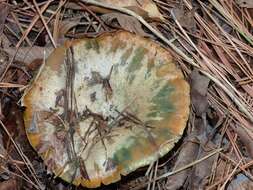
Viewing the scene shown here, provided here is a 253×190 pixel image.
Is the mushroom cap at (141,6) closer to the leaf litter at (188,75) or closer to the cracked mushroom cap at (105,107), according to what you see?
the leaf litter at (188,75)

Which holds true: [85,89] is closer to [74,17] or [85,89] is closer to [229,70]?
[74,17]

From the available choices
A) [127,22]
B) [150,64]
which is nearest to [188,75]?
[150,64]

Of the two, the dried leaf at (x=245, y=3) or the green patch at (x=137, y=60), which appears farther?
the dried leaf at (x=245, y=3)

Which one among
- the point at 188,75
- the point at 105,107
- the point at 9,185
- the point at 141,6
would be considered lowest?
the point at 9,185

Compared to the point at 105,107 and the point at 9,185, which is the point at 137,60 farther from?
the point at 9,185

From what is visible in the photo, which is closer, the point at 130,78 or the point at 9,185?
the point at 130,78

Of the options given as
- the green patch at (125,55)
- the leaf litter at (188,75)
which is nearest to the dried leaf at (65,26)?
the leaf litter at (188,75)

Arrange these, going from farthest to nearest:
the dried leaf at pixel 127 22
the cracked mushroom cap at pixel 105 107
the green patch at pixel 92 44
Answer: the dried leaf at pixel 127 22 < the green patch at pixel 92 44 < the cracked mushroom cap at pixel 105 107
